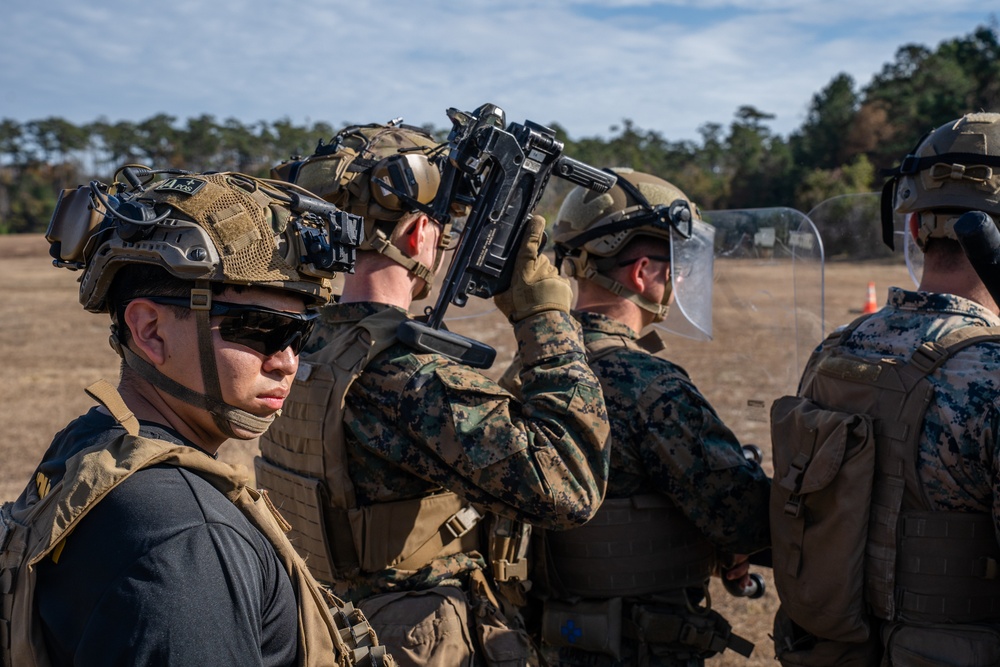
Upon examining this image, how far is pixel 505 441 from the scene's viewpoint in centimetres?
261

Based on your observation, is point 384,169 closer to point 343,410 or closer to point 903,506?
point 343,410

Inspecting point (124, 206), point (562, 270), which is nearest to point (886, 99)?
point (562, 270)

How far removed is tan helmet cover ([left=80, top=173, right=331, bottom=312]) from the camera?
71.4 inches

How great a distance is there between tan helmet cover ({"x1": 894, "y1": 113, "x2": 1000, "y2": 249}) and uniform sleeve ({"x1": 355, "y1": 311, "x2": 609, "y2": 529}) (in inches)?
47.8

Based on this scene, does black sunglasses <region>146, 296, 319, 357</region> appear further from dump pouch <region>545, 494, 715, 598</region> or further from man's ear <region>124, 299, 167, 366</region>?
dump pouch <region>545, 494, 715, 598</region>

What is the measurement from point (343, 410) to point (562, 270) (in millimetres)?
1431

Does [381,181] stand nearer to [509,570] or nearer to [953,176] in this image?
[509,570]

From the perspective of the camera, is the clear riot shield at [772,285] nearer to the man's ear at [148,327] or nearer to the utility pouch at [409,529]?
the utility pouch at [409,529]

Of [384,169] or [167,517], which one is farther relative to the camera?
[384,169]

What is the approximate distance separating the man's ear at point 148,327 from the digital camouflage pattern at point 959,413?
2.11 metres

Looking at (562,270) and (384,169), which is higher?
(384,169)

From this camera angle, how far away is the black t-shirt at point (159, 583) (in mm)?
1454

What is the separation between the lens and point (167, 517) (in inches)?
61.1

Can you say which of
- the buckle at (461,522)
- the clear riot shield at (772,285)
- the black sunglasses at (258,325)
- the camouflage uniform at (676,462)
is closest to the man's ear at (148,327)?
the black sunglasses at (258,325)
